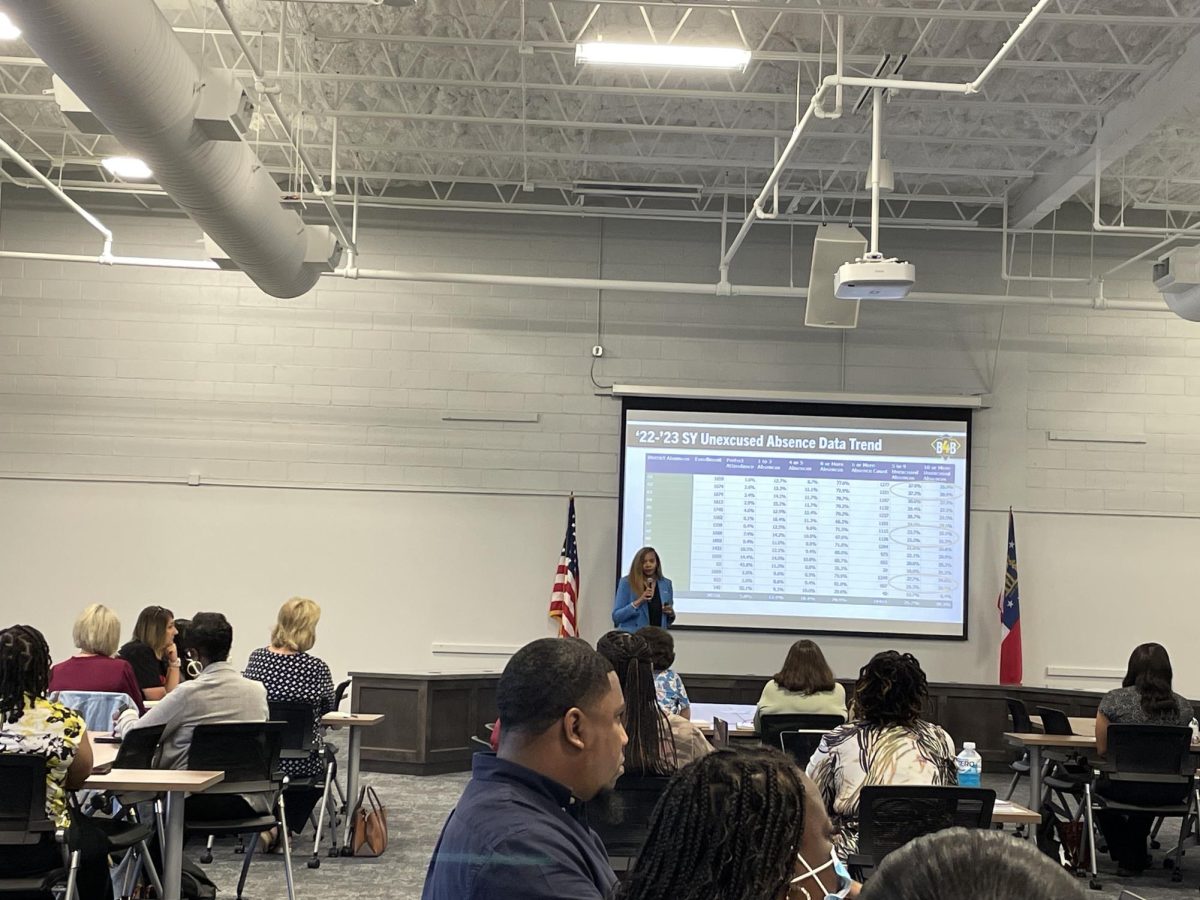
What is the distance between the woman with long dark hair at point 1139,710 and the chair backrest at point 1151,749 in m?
0.07

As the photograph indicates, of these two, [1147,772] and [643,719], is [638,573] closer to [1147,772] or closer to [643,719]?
[1147,772]

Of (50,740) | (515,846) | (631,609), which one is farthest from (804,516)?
(515,846)

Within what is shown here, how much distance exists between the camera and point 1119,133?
8828mm

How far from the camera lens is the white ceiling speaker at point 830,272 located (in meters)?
8.55

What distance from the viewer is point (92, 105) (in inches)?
221

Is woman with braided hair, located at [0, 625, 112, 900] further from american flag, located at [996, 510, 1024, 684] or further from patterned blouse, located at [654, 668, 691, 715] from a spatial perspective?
american flag, located at [996, 510, 1024, 684]

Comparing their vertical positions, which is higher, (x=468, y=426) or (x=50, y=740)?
(x=468, y=426)

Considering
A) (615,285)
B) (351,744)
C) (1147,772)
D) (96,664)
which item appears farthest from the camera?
(615,285)

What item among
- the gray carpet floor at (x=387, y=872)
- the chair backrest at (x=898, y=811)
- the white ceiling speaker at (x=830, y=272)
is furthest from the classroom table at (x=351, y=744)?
the white ceiling speaker at (x=830, y=272)

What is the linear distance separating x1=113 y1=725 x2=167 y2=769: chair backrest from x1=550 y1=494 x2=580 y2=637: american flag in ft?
19.0

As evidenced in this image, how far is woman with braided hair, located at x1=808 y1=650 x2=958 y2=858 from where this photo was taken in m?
4.08

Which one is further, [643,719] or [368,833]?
[368,833]

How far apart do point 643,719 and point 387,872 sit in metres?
2.53

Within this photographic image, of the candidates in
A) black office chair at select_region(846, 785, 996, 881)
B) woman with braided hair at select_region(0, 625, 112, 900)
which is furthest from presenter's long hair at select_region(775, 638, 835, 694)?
woman with braided hair at select_region(0, 625, 112, 900)
